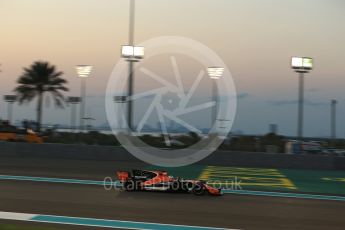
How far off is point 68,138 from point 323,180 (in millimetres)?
13217

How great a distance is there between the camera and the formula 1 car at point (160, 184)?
11.4 m

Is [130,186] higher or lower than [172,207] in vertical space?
higher

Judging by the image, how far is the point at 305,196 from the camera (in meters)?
12.5

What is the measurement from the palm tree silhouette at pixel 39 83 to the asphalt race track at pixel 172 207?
33309 mm

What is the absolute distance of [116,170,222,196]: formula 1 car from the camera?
11406 mm

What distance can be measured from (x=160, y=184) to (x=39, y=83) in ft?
123

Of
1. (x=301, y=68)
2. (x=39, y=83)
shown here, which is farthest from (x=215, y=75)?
(x=39, y=83)

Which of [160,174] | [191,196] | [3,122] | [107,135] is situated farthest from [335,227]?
[3,122]

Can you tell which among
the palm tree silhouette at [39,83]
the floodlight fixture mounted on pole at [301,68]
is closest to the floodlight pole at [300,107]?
the floodlight fixture mounted on pole at [301,68]

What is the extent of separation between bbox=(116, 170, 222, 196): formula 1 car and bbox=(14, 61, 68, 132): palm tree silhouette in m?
33.3

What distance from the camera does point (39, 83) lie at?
4662 cm

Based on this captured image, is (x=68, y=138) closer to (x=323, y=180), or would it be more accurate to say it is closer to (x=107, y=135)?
(x=107, y=135)

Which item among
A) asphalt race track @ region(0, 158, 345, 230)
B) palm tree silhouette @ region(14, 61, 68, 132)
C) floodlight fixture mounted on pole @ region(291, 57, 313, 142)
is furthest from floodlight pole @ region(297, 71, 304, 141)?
palm tree silhouette @ region(14, 61, 68, 132)

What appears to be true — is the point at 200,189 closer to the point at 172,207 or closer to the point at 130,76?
the point at 172,207
